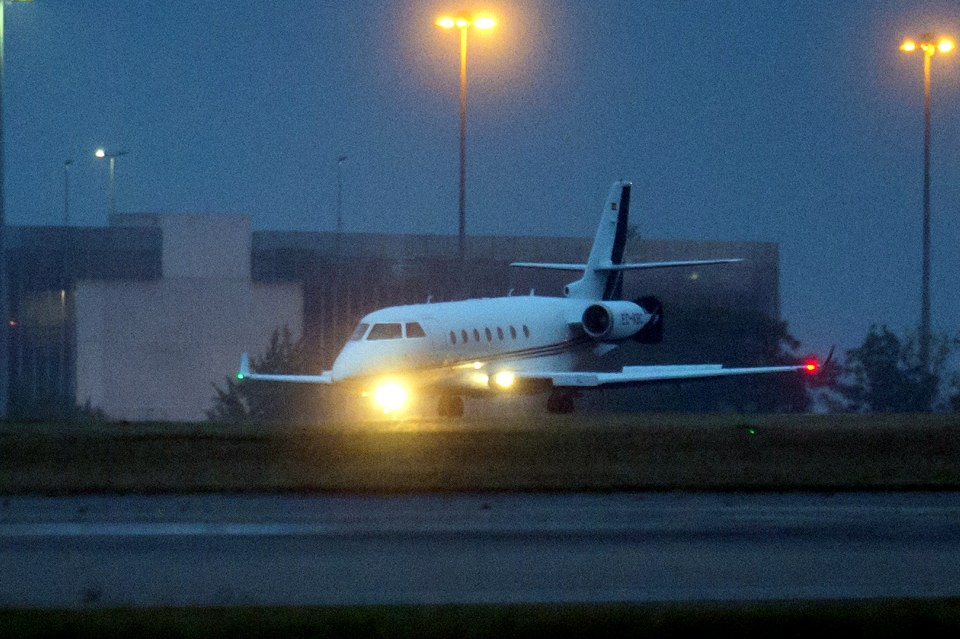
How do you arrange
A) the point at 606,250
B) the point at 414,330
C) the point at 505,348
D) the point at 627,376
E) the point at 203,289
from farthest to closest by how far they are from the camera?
1. the point at 203,289
2. the point at 606,250
3. the point at 505,348
4. the point at 627,376
5. the point at 414,330

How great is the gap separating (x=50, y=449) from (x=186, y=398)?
34532 millimetres

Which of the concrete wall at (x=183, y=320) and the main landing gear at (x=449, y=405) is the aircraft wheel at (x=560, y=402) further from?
the concrete wall at (x=183, y=320)

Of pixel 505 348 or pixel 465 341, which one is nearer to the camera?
pixel 465 341

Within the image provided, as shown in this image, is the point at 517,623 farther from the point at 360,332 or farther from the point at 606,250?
the point at 606,250

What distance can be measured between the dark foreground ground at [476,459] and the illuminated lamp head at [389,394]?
10.4 metres

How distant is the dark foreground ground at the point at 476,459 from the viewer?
17297 millimetres

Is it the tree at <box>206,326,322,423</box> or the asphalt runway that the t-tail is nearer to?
the tree at <box>206,326,322,423</box>

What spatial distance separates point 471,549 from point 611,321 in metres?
22.8

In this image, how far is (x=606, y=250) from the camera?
39062 millimetres

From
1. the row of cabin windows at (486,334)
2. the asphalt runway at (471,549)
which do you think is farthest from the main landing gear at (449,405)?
the asphalt runway at (471,549)

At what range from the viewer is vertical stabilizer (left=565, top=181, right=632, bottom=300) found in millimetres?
38875

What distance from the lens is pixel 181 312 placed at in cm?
5309

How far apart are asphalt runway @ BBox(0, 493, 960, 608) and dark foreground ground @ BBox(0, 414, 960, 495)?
88cm

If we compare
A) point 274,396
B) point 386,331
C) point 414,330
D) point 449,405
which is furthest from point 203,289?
point 386,331
